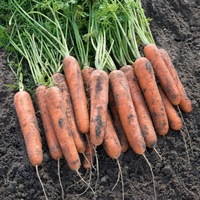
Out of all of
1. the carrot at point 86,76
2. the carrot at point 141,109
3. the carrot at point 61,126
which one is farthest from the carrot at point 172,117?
the carrot at point 61,126

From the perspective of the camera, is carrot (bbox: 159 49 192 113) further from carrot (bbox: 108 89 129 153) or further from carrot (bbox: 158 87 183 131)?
carrot (bbox: 108 89 129 153)

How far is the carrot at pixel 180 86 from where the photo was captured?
3281 mm

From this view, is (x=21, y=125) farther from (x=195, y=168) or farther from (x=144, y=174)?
(x=195, y=168)

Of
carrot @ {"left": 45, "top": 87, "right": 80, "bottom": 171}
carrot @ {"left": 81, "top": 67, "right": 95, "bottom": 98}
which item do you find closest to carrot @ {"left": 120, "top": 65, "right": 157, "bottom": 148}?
carrot @ {"left": 81, "top": 67, "right": 95, "bottom": 98}

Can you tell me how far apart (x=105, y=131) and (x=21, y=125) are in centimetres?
60

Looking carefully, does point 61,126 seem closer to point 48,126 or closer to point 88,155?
point 48,126

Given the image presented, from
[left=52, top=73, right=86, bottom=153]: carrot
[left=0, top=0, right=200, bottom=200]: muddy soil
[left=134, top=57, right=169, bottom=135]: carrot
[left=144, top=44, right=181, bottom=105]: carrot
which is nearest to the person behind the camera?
[left=0, top=0, right=200, bottom=200]: muddy soil

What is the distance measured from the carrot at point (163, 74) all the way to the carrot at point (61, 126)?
0.79m

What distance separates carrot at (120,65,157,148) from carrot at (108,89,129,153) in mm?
144

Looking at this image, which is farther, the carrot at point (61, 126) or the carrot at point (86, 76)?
the carrot at point (86, 76)

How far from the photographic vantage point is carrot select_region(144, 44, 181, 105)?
10.6 ft

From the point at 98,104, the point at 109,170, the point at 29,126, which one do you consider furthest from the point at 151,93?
the point at 29,126

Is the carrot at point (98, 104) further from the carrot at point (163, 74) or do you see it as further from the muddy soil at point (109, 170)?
the carrot at point (163, 74)

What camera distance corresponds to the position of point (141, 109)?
317cm
